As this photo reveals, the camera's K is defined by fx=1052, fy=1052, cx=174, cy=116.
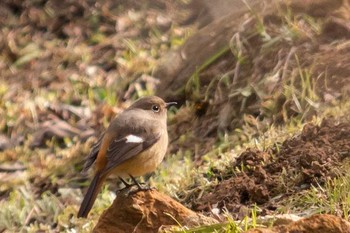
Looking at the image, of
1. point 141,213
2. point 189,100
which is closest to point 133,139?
point 141,213

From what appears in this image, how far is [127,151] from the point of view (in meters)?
6.70

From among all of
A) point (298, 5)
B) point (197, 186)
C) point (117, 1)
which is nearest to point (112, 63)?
point (117, 1)

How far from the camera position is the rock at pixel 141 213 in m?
6.01

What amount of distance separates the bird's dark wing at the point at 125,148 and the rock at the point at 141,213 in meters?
0.50

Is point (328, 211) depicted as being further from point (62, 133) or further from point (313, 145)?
point (62, 133)

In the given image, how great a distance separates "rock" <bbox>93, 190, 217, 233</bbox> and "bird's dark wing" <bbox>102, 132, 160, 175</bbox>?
496 mm

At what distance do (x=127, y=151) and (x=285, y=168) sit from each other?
39.9 inches

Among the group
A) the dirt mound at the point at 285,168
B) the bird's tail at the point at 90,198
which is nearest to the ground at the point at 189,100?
the dirt mound at the point at 285,168

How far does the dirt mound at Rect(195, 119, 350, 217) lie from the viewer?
652cm

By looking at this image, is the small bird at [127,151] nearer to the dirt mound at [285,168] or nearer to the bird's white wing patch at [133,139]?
the bird's white wing patch at [133,139]

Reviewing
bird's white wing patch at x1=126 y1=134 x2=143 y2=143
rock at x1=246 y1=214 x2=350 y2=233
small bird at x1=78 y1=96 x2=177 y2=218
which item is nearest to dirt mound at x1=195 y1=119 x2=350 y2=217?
small bird at x1=78 y1=96 x2=177 y2=218

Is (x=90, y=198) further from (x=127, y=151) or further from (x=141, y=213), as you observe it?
(x=141, y=213)

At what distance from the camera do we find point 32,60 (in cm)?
1221

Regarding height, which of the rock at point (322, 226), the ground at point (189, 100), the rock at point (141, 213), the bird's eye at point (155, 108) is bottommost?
the ground at point (189, 100)
